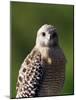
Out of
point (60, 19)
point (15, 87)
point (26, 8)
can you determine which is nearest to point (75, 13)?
point (60, 19)

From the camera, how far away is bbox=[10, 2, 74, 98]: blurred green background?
7.40 feet

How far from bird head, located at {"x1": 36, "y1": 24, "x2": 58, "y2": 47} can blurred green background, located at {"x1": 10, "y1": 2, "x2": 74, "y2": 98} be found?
0.13 ft

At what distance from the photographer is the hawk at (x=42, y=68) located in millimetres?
2297

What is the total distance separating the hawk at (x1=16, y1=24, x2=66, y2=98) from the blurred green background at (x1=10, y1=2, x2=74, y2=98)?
0.16 feet

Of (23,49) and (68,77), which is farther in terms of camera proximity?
(68,77)

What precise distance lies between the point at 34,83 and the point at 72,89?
391 mm

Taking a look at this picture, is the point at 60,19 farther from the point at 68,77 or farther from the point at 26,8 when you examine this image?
the point at 68,77

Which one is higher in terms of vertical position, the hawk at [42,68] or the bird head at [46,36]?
the bird head at [46,36]

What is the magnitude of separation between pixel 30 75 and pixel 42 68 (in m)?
0.13

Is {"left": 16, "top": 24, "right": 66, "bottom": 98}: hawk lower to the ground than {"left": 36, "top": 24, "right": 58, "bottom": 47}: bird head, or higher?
lower

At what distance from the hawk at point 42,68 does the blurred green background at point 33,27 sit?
0.16 feet

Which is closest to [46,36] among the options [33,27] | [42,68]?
[33,27]

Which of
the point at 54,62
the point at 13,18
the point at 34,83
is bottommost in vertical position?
the point at 34,83

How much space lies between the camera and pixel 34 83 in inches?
91.0
